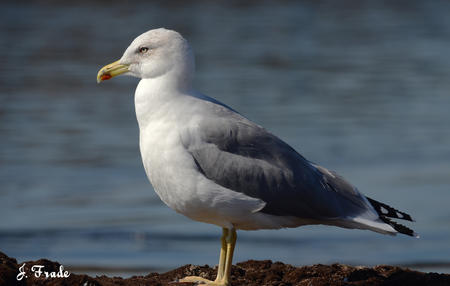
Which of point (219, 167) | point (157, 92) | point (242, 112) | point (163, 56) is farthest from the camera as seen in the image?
point (242, 112)

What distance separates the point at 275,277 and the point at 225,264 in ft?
1.31

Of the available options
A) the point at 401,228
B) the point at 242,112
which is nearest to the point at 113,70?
the point at 401,228

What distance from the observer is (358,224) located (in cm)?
657

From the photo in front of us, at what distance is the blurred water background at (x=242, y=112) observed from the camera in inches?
427

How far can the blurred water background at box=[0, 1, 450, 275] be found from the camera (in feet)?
35.6

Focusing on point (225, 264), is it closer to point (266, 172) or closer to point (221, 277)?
point (221, 277)

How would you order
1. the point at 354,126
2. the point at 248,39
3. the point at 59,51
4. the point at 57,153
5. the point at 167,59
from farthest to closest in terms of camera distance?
the point at 248,39
the point at 59,51
the point at 354,126
the point at 57,153
the point at 167,59

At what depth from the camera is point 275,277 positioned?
6445 millimetres

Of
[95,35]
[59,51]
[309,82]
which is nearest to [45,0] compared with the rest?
[95,35]

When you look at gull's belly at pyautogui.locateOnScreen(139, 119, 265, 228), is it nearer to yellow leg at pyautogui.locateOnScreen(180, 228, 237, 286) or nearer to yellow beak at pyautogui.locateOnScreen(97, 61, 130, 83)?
yellow leg at pyautogui.locateOnScreen(180, 228, 237, 286)

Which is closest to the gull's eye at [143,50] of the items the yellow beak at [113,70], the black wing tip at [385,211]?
the yellow beak at [113,70]

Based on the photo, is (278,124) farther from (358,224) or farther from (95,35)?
(95,35)

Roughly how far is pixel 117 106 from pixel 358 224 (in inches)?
504
